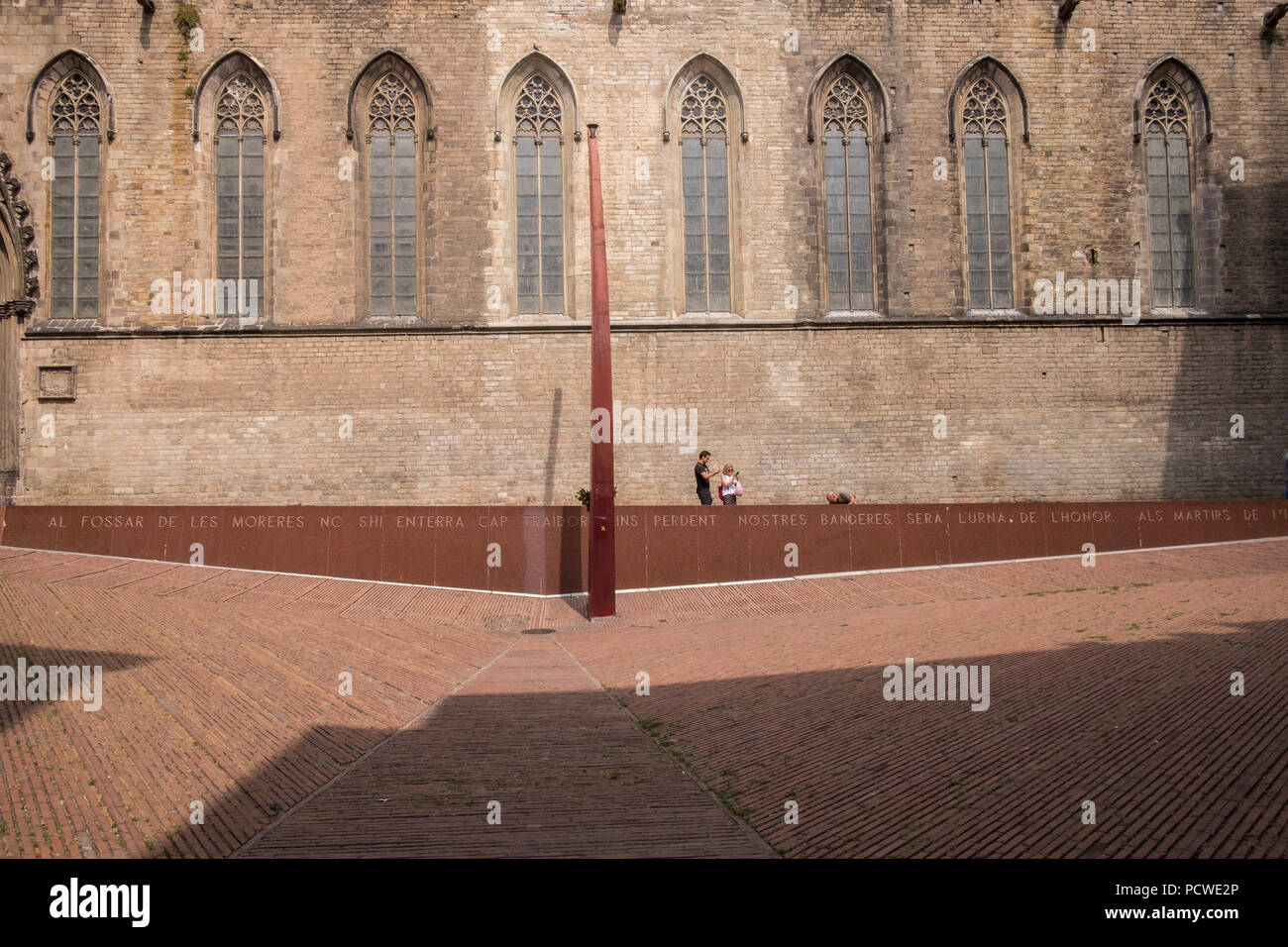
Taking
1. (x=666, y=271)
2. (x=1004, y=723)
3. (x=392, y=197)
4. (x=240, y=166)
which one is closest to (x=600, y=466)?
(x=666, y=271)

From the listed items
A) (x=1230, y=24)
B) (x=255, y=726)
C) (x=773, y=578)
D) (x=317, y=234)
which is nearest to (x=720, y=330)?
(x=773, y=578)

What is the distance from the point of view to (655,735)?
21.5 feet

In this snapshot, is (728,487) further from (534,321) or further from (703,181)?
(703,181)

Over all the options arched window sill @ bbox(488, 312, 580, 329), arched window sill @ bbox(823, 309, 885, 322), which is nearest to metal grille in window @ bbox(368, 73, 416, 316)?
arched window sill @ bbox(488, 312, 580, 329)

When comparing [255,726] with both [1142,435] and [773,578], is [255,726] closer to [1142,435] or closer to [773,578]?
[773,578]

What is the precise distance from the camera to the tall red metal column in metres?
13.1

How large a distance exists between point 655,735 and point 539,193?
1635 centimetres

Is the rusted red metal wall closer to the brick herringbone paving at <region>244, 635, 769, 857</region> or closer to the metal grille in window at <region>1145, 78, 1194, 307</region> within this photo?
the brick herringbone paving at <region>244, 635, 769, 857</region>

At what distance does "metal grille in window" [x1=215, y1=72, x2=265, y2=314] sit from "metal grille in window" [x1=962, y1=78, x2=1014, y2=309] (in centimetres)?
1562

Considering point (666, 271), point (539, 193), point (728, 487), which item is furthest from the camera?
point (539, 193)

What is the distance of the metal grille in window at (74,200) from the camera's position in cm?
1984

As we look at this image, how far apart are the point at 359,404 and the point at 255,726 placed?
45.3 feet

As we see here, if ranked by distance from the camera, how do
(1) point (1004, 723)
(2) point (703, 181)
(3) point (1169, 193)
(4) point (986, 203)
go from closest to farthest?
(1) point (1004, 723), (2) point (703, 181), (4) point (986, 203), (3) point (1169, 193)

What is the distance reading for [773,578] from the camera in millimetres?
14531
